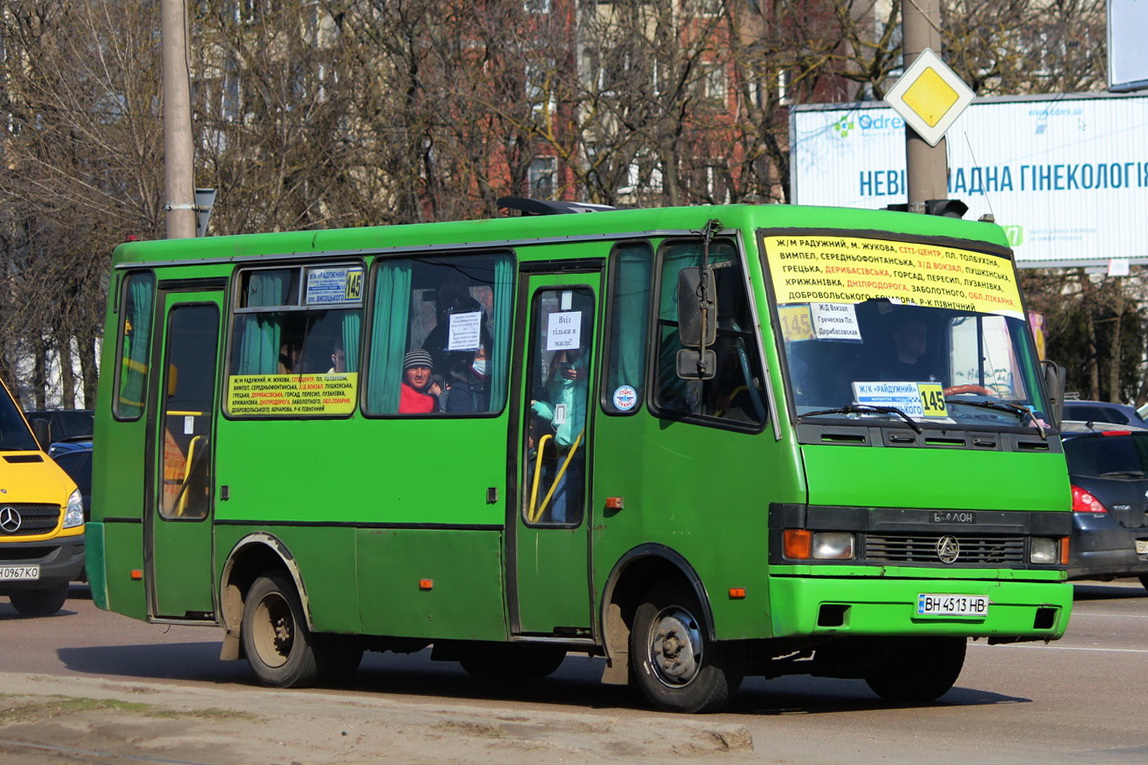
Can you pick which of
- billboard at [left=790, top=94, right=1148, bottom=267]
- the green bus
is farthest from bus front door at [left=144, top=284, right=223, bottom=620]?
billboard at [left=790, top=94, right=1148, bottom=267]

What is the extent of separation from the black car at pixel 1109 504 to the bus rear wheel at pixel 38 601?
30.8ft

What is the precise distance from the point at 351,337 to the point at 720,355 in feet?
9.22

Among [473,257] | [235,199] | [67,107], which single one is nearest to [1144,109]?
[235,199]

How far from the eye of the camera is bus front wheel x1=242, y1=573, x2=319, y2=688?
458 inches

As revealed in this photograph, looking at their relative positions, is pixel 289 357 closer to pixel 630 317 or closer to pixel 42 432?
pixel 630 317

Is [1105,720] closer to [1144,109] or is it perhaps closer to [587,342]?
[587,342]

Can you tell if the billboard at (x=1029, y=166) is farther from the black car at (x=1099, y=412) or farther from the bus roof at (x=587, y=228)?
the bus roof at (x=587, y=228)

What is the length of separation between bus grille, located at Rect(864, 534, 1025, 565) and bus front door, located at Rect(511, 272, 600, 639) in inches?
61.9

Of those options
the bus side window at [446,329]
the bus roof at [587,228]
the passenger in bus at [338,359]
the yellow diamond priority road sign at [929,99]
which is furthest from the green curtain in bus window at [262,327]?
the yellow diamond priority road sign at [929,99]

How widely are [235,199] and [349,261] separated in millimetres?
18110

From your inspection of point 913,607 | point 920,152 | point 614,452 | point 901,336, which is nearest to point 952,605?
point 913,607

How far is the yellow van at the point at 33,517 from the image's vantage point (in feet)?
55.4

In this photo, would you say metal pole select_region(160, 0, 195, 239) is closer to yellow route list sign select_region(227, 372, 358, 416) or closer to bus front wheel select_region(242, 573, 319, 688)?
yellow route list sign select_region(227, 372, 358, 416)

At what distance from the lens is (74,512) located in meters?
17.5
